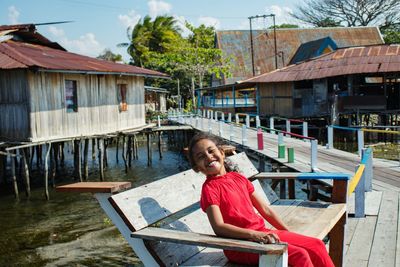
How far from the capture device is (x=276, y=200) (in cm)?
508

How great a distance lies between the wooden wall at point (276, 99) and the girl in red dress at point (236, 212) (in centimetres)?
2691

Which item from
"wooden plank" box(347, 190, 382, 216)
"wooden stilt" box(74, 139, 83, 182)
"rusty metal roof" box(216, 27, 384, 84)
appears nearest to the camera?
"wooden plank" box(347, 190, 382, 216)

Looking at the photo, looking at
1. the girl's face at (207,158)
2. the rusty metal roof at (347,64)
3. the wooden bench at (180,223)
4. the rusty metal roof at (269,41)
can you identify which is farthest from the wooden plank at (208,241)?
the rusty metal roof at (269,41)

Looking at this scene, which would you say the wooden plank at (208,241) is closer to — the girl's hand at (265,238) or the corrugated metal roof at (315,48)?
the girl's hand at (265,238)

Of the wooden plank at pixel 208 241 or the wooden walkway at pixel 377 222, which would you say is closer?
the wooden plank at pixel 208 241

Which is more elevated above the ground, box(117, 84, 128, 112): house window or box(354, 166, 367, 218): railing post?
box(117, 84, 128, 112): house window

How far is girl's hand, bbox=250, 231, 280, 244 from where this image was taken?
2.87 metres

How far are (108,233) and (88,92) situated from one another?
8.68m

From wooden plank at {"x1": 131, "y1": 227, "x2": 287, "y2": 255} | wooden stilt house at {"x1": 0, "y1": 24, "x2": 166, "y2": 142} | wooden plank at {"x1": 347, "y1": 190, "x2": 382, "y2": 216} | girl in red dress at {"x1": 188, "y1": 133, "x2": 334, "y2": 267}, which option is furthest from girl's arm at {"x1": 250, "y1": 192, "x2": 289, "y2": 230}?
wooden stilt house at {"x1": 0, "y1": 24, "x2": 166, "y2": 142}

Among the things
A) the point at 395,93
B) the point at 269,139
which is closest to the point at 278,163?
the point at 269,139

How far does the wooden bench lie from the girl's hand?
0.06m

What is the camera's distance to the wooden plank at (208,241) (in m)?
2.75

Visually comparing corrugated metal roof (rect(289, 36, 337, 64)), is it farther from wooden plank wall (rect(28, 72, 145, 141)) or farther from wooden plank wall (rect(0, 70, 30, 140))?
wooden plank wall (rect(0, 70, 30, 140))

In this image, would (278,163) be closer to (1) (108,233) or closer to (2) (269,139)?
(1) (108,233)
